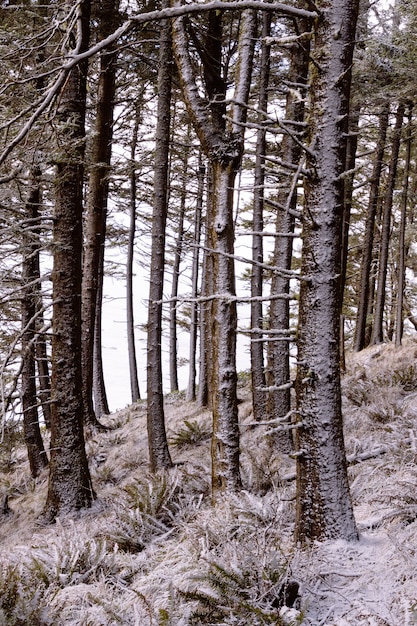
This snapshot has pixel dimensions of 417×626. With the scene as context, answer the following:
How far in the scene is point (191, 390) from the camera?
15.4 m

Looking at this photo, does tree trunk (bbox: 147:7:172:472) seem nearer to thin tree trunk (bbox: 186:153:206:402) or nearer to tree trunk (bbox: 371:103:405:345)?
thin tree trunk (bbox: 186:153:206:402)

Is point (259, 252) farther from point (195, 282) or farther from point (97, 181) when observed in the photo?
point (195, 282)

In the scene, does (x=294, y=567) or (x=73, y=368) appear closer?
(x=294, y=567)

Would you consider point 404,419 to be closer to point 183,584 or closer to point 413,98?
point 183,584

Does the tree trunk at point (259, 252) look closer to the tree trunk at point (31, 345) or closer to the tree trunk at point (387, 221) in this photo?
the tree trunk at point (31, 345)

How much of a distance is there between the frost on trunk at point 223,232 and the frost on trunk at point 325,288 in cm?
153

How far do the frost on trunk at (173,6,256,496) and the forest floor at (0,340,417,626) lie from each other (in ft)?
1.77

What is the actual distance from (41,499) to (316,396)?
7.05m

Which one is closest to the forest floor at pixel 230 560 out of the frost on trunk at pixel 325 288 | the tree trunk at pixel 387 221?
the frost on trunk at pixel 325 288

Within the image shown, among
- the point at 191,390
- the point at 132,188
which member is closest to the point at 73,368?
the point at 191,390

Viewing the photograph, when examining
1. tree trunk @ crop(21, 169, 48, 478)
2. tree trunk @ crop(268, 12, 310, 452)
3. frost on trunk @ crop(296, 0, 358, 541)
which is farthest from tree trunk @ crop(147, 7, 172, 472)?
frost on trunk @ crop(296, 0, 358, 541)

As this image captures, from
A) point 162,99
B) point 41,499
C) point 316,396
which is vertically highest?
point 162,99

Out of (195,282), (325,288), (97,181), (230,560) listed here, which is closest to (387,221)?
(195,282)

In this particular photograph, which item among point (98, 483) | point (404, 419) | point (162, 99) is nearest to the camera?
point (404, 419)
